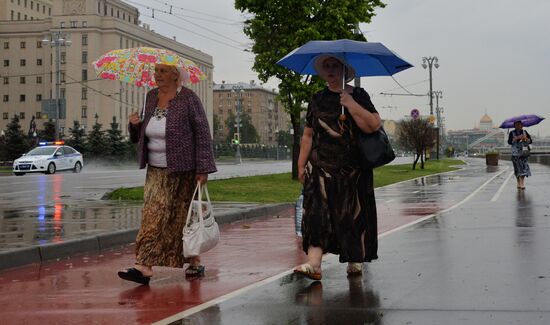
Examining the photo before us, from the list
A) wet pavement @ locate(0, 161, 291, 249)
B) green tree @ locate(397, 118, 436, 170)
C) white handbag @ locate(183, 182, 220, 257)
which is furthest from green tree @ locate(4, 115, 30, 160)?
white handbag @ locate(183, 182, 220, 257)

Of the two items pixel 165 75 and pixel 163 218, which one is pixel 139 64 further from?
pixel 163 218

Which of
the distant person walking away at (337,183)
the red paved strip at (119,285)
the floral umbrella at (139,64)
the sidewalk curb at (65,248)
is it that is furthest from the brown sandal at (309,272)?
the sidewalk curb at (65,248)

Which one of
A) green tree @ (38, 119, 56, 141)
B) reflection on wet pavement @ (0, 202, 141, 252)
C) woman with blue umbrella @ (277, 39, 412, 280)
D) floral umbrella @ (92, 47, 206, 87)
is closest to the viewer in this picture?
woman with blue umbrella @ (277, 39, 412, 280)

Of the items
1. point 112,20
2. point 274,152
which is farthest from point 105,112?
point 274,152

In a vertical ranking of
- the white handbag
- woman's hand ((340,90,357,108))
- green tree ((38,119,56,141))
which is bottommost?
the white handbag

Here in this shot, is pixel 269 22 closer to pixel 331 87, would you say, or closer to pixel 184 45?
pixel 331 87

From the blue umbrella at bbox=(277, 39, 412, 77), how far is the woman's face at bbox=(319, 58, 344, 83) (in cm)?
7

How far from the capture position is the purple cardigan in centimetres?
677

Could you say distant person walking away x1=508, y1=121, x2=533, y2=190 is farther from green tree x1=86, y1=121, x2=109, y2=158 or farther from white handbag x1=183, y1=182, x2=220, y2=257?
green tree x1=86, y1=121, x2=109, y2=158

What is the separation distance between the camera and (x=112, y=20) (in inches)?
4579

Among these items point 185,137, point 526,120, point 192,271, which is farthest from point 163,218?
point 526,120

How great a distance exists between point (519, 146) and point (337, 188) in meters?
14.8

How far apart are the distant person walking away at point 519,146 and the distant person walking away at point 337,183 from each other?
14.3 meters

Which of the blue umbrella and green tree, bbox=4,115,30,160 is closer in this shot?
the blue umbrella
